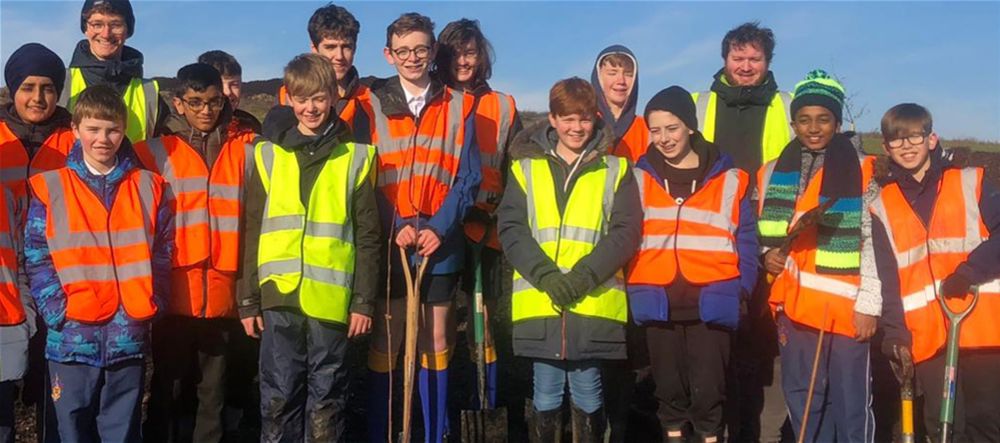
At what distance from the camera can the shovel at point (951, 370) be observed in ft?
15.8

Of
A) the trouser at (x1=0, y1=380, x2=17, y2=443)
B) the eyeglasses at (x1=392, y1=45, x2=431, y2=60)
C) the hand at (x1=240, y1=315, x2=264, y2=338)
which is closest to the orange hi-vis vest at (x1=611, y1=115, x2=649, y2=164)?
the eyeglasses at (x1=392, y1=45, x2=431, y2=60)

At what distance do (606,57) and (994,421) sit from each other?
2.85 metres

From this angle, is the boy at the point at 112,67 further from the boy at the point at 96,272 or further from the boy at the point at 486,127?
the boy at the point at 486,127

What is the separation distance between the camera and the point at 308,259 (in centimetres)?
483

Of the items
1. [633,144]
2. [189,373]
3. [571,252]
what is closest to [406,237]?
[571,252]

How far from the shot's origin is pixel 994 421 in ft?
15.9

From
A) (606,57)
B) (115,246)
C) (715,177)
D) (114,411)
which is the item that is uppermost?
(606,57)

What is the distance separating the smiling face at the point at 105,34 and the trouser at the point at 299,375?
2.02 m

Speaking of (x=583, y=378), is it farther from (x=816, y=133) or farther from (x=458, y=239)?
(x=816, y=133)

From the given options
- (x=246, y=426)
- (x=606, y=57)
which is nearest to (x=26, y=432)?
(x=246, y=426)

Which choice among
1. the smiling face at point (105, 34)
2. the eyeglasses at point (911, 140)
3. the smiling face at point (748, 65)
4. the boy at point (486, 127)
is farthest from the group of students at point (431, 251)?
the smiling face at point (748, 65)

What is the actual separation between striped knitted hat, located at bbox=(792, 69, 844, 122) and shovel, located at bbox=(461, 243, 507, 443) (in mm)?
1995

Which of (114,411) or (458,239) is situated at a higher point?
(458,239)

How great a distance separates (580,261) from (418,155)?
1128 mm
